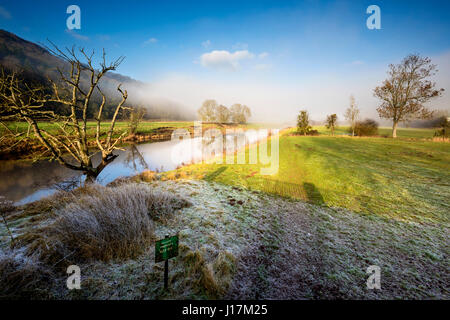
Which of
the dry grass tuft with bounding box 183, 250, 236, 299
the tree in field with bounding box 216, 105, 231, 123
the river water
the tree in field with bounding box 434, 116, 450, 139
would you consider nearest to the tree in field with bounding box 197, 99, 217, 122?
the tree in field with bounding box 216, 105, 231, 123

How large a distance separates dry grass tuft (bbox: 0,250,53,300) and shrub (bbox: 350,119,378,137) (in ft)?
153

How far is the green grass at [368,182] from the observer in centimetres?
595

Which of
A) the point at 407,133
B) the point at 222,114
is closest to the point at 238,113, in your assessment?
the point at 222,114

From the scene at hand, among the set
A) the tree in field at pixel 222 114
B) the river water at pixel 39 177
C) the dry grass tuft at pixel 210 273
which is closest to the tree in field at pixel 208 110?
the tree in field at pixel 222 114

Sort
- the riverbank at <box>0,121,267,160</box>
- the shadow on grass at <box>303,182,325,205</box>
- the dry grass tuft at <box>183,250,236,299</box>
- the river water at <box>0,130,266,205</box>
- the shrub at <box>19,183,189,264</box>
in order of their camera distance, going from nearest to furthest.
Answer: the dry grass tuft at <box>183,250,236,299</box>
the shrub at <box>19,183,189,264</box>
the shadow on grass at <box>303,182,325,205</box>
the riverbank at <box>0,121,267,160</box>
the river water at <box>0,130,266,205</box>

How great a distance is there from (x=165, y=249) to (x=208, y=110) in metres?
54.3

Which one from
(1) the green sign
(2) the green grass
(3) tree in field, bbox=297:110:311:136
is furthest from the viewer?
(3) tree in field, bbox=297:110:311:136

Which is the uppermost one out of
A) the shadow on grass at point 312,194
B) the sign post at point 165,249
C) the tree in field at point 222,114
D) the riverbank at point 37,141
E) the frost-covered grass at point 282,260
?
the tree in field at point 222,114

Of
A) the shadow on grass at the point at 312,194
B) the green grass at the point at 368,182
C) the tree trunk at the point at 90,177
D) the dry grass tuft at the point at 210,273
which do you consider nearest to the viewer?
the dry grass tuft at the point at 210,273

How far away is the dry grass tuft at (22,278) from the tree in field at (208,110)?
53009 millimetres

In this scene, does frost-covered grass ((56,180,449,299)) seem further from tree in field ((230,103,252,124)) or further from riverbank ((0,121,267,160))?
tree in field ((230,103,252,124))

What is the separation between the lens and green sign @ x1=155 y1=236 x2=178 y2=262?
2.43 meters

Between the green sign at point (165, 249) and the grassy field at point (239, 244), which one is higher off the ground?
the green sign at point (165, 249)

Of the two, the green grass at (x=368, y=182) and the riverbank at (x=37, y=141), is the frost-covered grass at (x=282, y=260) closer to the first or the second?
the green grass at (x=368, y=182)
